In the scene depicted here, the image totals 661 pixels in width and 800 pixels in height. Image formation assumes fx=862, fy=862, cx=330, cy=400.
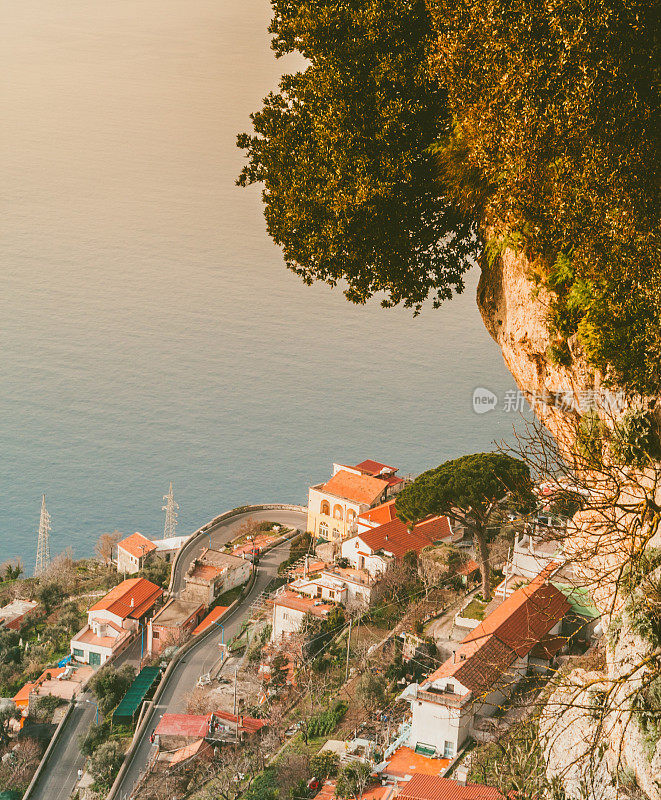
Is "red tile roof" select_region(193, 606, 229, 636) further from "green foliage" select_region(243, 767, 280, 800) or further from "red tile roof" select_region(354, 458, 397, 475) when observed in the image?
"green foliage" select_region(243, 767, 280, 800)

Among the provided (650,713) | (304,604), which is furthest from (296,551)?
(650,713)

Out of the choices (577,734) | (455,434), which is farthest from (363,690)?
(455,434)

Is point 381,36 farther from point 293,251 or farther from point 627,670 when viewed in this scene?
point 627,670

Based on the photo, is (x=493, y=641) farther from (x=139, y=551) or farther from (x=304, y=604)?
(x=139, y=551)

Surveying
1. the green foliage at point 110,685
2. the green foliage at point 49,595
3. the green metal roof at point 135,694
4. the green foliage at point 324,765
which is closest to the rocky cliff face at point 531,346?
the green foliage at point 324,765

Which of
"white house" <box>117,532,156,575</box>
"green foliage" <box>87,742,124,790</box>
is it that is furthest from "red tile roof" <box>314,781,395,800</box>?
"white house" <box>117,532,156,575</box>
